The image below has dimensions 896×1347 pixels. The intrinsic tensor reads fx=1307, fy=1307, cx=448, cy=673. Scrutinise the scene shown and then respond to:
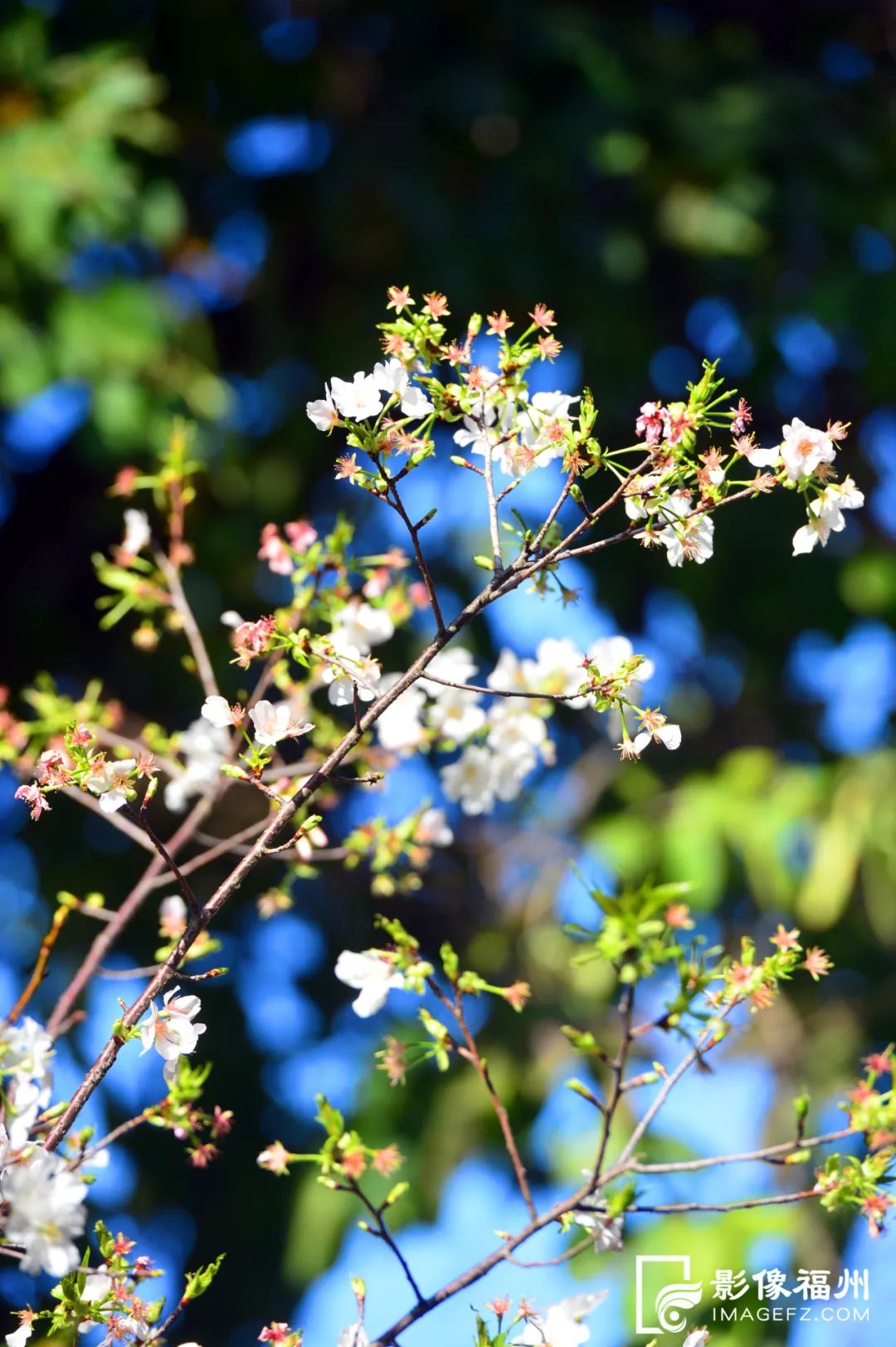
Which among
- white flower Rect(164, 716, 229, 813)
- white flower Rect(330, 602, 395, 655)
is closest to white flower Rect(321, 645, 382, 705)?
white flower Rect(330, 602, 395, 655)

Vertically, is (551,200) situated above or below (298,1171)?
above

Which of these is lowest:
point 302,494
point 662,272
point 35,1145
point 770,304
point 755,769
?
point 35,1145

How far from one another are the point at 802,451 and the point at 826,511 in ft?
0.11

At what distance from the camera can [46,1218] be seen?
44cm

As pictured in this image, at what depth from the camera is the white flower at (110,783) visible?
55 centimetres

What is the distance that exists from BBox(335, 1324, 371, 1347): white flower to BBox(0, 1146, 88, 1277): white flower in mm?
163

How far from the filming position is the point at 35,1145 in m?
0.48

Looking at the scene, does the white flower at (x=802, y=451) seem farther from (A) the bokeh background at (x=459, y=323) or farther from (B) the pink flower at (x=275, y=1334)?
(A) the bokeh background at (x=459, y=323)

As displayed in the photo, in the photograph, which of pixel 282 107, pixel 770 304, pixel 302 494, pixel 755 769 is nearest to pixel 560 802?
pixel 755 769

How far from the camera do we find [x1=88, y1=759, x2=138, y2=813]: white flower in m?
0.55

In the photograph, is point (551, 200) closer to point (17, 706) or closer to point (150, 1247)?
point (17, 706)

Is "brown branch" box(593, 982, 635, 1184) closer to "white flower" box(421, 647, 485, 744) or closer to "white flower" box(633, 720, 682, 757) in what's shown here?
"white flower" box(633, 720, 682, 757)

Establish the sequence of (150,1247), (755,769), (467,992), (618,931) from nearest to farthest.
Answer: (618,931)
(467,992)
(755,769)
(150,1247)

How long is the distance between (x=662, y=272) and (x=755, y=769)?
120 centimetres
